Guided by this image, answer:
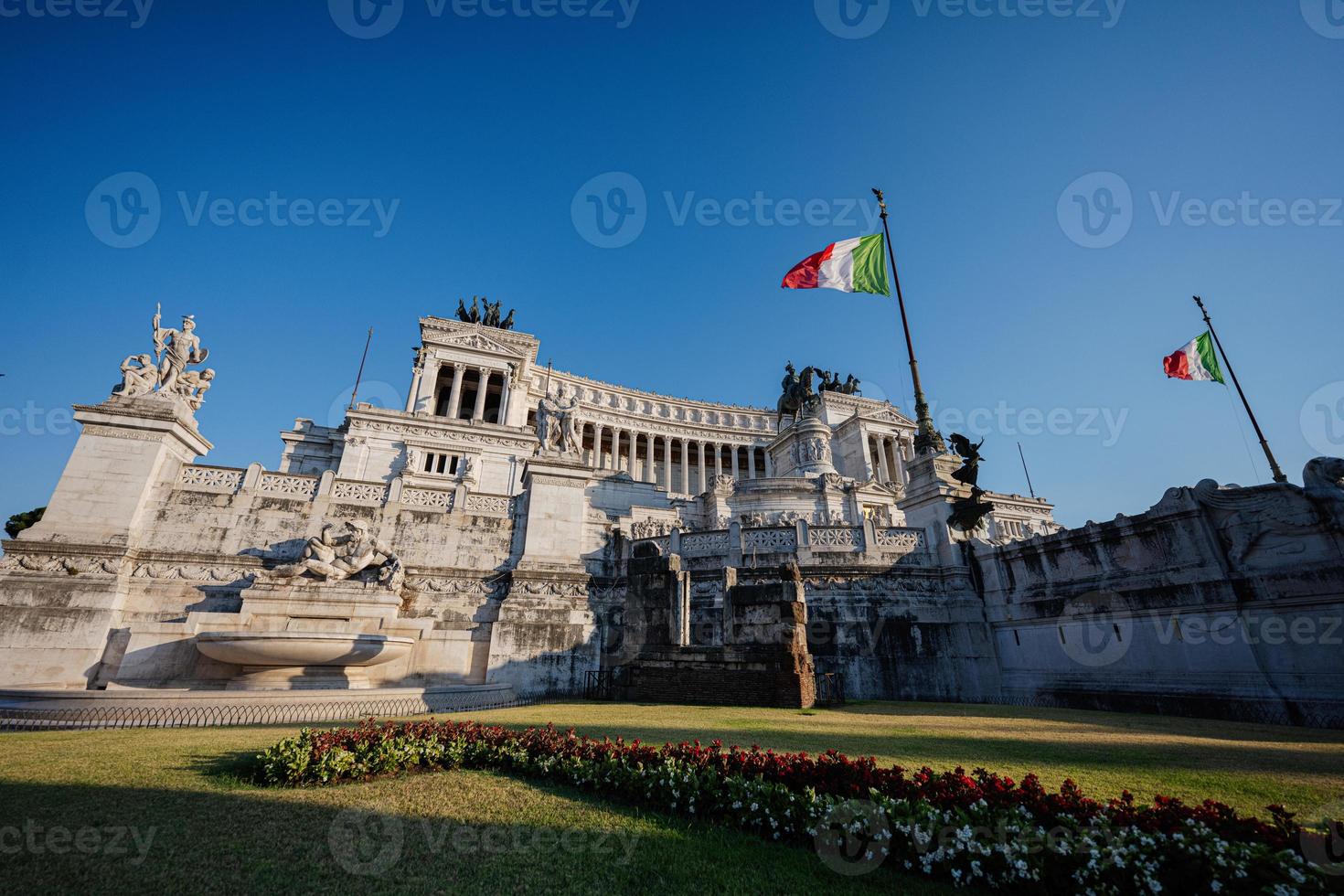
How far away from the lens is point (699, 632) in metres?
17.9

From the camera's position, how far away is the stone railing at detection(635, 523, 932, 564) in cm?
1960

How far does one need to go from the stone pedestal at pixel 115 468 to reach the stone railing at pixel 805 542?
18.1 meters

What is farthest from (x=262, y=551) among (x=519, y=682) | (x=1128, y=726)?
(x=1128, y=726)

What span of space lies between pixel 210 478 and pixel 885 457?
6981 cm

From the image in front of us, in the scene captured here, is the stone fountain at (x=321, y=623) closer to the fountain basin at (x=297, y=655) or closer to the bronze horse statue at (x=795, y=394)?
the fountain basin at (x=297, y=655)

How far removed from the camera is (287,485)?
61.7 ft

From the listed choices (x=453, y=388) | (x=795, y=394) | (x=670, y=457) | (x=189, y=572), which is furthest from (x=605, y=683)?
(x=670, y=457)

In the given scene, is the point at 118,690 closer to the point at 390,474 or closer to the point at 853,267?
the point at 853,267

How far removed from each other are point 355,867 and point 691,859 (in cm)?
291

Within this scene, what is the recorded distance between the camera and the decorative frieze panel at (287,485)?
60.8ft

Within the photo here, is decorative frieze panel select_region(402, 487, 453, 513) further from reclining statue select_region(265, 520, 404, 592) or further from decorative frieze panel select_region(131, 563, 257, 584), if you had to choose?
decorative frieze panel select_region(131, 563, 257, 584)

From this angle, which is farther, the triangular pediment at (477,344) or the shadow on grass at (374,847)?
the triangular pediment at (477,344)

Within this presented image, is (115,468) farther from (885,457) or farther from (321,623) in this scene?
(885,457)

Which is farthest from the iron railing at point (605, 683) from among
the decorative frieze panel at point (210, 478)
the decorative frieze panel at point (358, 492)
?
the decorative frieze panel at point (210, 478)
